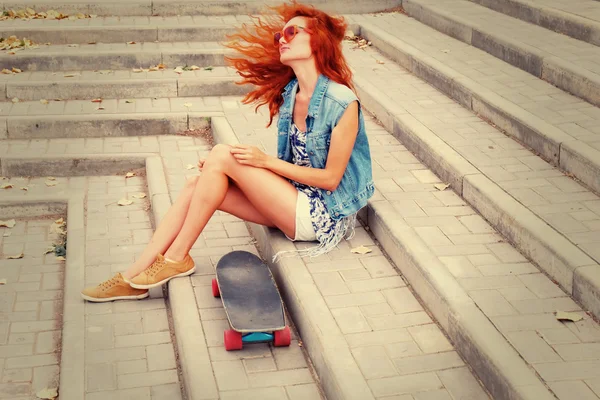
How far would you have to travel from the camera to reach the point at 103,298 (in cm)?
554

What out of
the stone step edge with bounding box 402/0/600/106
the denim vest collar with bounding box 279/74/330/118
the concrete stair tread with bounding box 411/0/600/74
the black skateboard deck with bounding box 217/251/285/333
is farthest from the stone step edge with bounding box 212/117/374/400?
the concrete stair tread with bounding box 411/0/600/74

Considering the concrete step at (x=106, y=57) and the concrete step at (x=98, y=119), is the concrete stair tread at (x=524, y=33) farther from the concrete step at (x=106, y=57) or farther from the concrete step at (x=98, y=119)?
the concrete step at (x=98, y=119)

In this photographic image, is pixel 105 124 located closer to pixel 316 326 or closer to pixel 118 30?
pixel 118 30

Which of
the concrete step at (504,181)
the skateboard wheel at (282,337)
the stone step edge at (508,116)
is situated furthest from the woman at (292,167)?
the stone step edge at (508,116)

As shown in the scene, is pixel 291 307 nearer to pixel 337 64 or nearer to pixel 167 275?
pixel 167 275

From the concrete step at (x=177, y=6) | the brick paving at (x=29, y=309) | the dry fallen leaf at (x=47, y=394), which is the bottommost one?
the brick paving at (x=29, y=309)

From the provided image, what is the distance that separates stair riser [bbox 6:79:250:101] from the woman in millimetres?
3758

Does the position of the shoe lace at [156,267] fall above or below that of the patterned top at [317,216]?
below

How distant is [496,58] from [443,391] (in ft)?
17.0

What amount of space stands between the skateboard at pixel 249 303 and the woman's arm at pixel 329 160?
1.98 ft

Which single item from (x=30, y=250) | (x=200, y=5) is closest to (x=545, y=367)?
(x=30, y=250)

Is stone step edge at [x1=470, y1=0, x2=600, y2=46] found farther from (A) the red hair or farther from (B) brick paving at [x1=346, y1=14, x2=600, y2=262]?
(A) the red hair

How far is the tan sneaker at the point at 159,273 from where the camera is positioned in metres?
5.37

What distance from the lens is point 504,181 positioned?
5.84 metres
